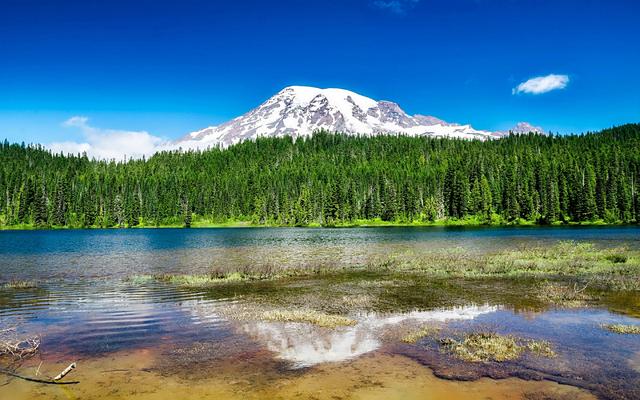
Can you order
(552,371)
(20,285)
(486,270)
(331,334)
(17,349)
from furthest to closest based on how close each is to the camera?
(486,270)
(20,285)
(331,334)
(17,349)
(552,371)

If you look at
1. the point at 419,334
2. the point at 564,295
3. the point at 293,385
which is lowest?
the point at 293,385

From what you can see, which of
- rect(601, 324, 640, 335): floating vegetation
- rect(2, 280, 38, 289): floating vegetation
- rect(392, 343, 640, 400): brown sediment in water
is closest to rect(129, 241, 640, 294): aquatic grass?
rect(2, 280, 38, 289): floating vegetation

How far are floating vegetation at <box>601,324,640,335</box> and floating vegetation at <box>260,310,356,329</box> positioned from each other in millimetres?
11240

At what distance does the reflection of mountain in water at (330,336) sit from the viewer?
16.5 metres

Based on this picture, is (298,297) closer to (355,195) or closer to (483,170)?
(355,195)

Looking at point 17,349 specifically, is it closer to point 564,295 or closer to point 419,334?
point 419,334

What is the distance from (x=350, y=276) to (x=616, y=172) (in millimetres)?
173837

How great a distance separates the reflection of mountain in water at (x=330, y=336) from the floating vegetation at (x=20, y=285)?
24.1 m

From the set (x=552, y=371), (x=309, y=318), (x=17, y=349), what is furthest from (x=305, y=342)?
(x=17, y=349)

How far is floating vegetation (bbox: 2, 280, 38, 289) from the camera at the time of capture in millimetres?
34741

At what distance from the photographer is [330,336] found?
1892 cm

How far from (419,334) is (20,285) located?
32967 millimetres

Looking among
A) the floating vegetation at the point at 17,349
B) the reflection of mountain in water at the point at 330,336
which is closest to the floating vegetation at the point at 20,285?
the floating vegetation at the point at 17,349

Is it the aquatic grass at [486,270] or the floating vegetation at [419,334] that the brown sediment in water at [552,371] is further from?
the aquatic grass at [486,270]
